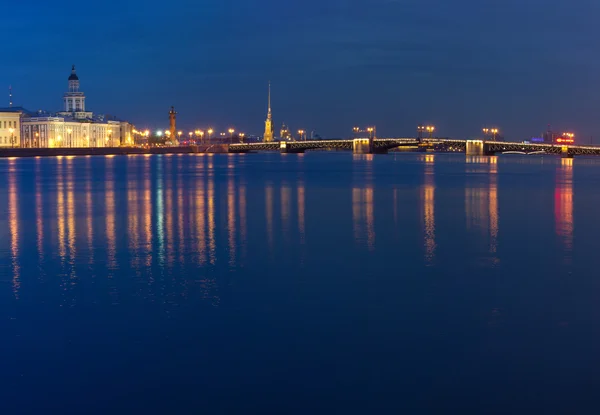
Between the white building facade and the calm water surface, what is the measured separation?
102 meters

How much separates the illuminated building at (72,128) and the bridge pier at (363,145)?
4642 centimetres

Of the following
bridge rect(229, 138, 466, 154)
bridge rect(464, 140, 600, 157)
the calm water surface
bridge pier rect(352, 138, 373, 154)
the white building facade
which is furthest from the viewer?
bridge pier rect(352, 138, 373, 154)

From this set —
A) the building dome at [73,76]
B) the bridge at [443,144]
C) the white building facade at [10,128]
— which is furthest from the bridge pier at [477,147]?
the building dome at [73,76]

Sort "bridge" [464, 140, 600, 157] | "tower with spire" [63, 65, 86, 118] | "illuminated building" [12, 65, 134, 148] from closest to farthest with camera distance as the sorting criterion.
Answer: "bridge" [464, 140, 600, 157], "illuminated building" [12, 65, 134, 148], "tower with spire" [63, 65, 86, 118]

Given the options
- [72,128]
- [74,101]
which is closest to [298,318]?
[72,128]

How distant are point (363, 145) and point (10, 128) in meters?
55.3

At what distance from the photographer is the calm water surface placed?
20.6 feet

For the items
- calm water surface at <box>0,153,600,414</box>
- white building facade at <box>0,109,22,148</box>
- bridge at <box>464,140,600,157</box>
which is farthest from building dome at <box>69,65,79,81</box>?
calm water surface at <box>0,153,600,414</box>

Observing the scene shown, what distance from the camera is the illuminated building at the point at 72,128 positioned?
379ft

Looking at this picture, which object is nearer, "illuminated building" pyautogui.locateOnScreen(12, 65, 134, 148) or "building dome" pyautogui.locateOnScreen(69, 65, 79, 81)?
"illuminated building" pyautogui.locateOnScreen(12, 65, 134, 148)

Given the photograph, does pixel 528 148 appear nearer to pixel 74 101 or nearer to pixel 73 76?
pixel 74 101

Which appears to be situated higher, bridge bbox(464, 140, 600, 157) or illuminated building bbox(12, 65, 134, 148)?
illuminated building bbox(12, 65, 134, 148)

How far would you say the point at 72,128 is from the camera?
122312 millimetres

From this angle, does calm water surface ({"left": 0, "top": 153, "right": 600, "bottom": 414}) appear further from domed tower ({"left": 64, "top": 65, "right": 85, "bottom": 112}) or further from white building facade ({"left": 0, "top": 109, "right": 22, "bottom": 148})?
domed tower ({"left": 64, "top": 65, "right": 85, "bottom": 112})
